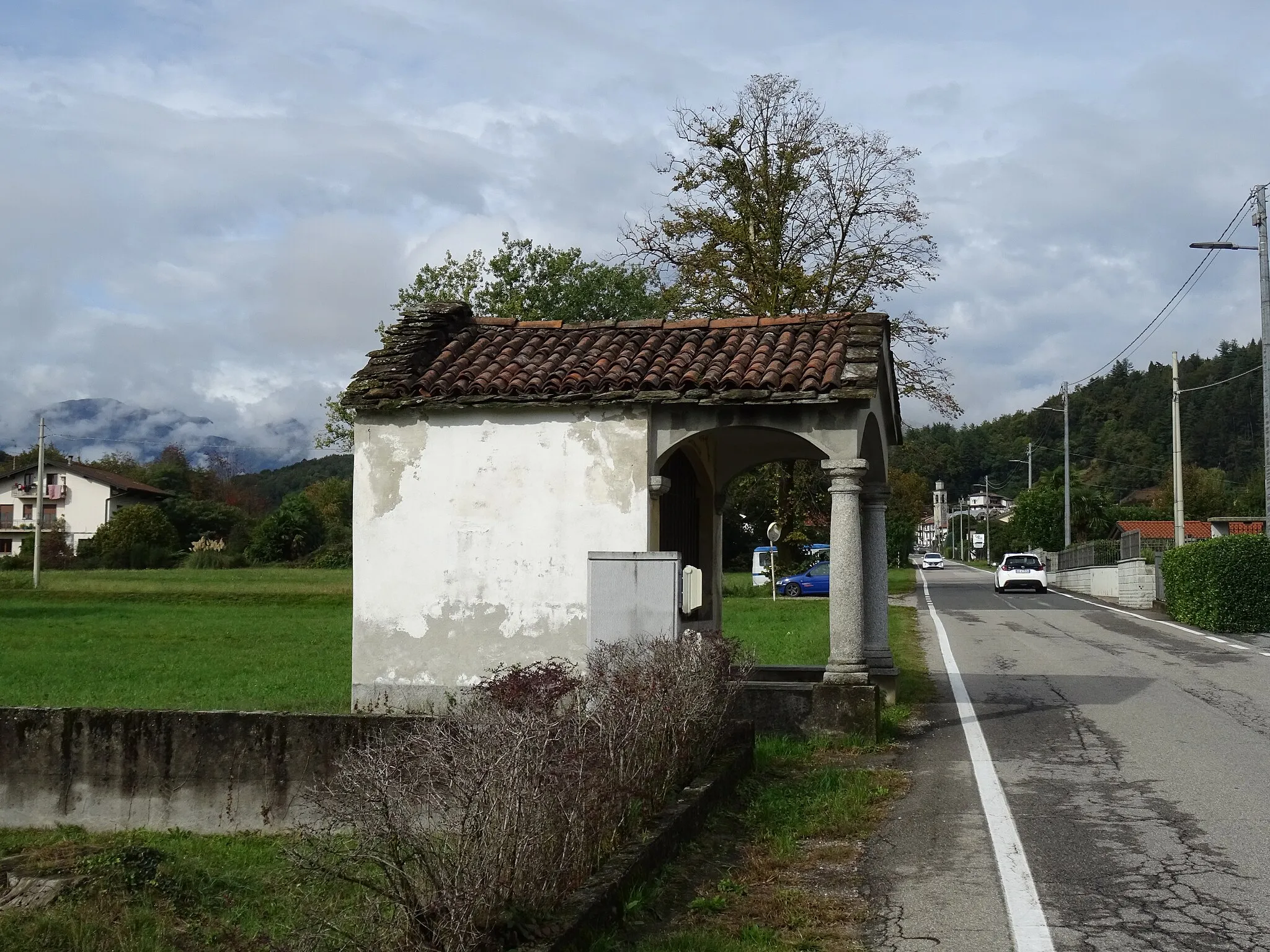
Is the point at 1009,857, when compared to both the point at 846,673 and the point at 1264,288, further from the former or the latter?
the point at 1264,288

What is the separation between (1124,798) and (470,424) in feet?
23.5

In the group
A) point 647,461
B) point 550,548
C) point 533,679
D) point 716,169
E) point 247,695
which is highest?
point 716,169

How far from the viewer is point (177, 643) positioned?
2884 cm

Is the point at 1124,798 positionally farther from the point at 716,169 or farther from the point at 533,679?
the point at 716,169

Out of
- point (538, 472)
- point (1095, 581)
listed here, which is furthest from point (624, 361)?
point (1095, 581)

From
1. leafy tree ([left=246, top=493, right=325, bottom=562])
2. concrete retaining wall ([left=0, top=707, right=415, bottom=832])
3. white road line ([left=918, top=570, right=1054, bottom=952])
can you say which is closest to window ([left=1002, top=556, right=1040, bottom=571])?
white road line ([left=918, top=570, right=1054, bottom=952])

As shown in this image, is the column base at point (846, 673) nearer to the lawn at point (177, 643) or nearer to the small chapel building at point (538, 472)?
the small chapel building at point (538, 472)

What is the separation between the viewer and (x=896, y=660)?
68.5 ft

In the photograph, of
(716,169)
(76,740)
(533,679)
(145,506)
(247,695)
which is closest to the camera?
(533,679)

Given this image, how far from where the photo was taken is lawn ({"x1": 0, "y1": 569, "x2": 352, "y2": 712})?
1802 centimetres

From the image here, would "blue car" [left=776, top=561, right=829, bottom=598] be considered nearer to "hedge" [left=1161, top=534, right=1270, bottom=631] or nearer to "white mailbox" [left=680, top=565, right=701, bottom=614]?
"hedge" [left=1161, top=534, right=1270, bottom=631]

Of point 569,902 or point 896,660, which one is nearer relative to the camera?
point 569,902

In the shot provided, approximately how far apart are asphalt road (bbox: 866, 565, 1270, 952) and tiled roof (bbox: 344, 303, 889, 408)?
152 inches

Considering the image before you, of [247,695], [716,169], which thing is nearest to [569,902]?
[247,695]
